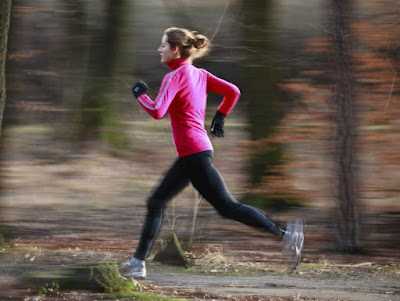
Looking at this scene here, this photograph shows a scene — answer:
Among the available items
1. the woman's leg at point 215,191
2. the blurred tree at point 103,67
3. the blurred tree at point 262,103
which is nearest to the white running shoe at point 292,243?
the woman's leg at point 215,191

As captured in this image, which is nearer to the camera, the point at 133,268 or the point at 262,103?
the point at 133,268

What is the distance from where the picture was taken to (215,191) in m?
6.77

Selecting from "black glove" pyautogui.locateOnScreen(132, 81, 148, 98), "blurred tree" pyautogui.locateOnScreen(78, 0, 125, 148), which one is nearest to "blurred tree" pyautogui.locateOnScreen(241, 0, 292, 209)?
"blurred tree" pyautogui.locateOnScreen(78, 0, 125, 148)

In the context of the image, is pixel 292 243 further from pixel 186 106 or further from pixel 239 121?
pixel 239 121

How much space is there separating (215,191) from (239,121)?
9.54 meters

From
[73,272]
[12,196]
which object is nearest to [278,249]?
[73,272]

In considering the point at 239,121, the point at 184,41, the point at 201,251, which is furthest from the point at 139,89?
the point at 239,121

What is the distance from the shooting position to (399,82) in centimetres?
1125

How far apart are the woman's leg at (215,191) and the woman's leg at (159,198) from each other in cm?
15

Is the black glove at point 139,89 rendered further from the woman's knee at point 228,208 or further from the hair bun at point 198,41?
the woman's knee at point 228,208

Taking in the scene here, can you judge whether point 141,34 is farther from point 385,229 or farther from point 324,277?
point 324,277

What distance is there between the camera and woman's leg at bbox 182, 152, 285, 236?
662 centimetres

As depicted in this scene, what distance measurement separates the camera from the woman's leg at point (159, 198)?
6.84m

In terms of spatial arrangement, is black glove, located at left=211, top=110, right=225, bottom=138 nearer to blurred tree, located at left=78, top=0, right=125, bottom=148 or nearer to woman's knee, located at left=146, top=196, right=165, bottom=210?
woman's knee, located at left=146, top=196, right=165, bottom=210
